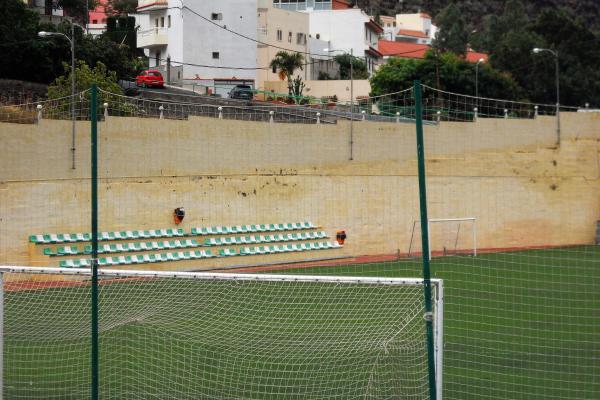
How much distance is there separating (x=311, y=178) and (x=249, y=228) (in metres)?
3.22

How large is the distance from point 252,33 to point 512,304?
35.9 m

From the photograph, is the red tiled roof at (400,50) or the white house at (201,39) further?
the red tiled roof at (400,50)

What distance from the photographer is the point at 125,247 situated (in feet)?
87.2

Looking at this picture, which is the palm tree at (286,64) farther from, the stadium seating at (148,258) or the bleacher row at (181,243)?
the stadium seating at (148,258)

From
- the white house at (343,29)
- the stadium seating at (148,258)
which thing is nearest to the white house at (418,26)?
the white house at (343,29)

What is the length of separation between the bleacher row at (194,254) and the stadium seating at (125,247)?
216mm

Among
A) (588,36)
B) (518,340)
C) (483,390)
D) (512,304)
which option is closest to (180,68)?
(512,304)

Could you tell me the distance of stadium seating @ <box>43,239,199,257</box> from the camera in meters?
24.8

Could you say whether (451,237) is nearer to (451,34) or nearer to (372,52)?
(372,52)

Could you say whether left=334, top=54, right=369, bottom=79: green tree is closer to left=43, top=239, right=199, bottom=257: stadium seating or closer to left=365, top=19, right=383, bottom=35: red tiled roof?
left=365, top=19, right=383, bottom=35: red tiled roof

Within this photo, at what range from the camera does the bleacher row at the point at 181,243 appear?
82.3ft

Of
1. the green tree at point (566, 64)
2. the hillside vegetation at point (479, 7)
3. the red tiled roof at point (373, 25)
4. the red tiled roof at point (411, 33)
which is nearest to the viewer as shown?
the green tree at point (566, 64)

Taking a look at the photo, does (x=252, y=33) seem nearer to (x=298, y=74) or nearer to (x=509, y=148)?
(x=298, y=74)

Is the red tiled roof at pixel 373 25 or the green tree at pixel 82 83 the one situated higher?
the red tiled roof at pixel 373 25
